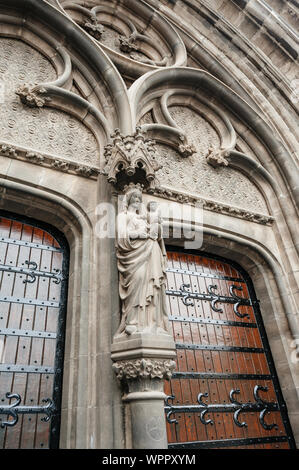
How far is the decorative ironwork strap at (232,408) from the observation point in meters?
2.77

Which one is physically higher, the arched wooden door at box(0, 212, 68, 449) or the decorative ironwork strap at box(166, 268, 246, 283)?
the decorative ironwork strap at box(166, 268, 246, 283)

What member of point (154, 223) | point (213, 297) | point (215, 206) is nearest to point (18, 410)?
point (154, 223)

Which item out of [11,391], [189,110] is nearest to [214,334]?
[11,391]

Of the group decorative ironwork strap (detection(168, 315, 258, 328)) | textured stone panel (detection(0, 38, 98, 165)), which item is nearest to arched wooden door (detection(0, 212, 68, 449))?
textured stone panel (detection(0, 38, 98, 165))

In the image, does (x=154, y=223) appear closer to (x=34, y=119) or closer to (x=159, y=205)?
(x=159, y=205)

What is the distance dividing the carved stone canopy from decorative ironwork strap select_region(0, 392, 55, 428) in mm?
→ 1875

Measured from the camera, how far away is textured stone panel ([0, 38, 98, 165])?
304cm

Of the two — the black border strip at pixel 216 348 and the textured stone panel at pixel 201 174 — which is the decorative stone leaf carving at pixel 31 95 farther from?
the black border strip at pixel 216 348

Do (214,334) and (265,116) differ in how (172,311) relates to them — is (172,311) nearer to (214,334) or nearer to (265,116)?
(214,334)

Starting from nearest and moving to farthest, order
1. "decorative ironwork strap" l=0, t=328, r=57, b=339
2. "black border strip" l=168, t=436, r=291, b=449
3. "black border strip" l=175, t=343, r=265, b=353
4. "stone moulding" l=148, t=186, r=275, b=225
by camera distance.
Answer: "decorative ironwork strap" l=0, t=328, r=57, b=339
"black border strip" l=168, t=436, r=291, b=449
"black border strip" l=175, t=343, r=265, b=353
"stone moulding" l=148, t=186, r=275, b=225

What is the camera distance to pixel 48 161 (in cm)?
294

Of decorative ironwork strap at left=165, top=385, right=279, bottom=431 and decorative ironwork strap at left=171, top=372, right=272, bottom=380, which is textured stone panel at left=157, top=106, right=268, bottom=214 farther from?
decorative ironwork strap at left=165, top=385, right=279, bottom=431

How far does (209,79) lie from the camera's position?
15.2ft

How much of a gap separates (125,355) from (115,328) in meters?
0.27
